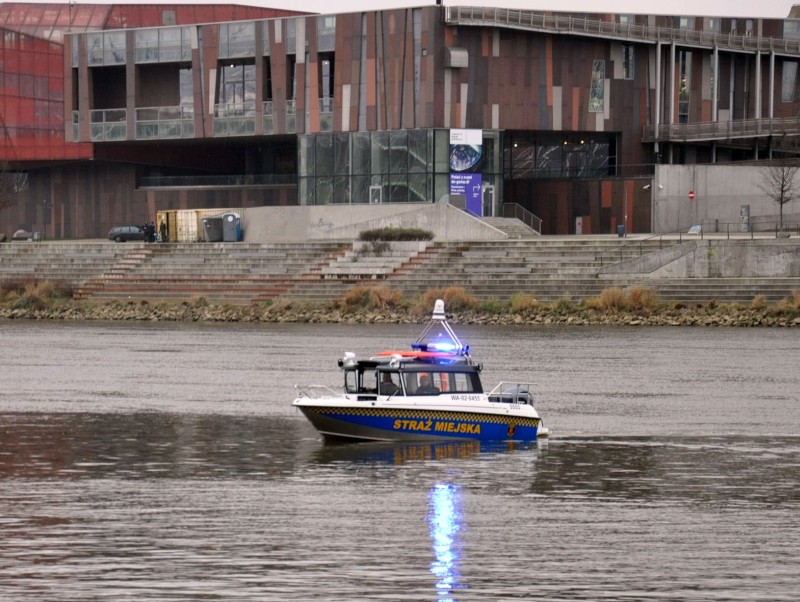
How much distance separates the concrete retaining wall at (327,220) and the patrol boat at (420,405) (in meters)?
52.2

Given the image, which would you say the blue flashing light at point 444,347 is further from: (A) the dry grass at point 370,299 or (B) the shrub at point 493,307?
(A) the dry grass at point 370,299

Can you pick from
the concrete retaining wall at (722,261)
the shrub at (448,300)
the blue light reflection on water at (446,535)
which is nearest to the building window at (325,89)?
the shrub at (448,300)

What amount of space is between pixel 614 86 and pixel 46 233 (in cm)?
4661

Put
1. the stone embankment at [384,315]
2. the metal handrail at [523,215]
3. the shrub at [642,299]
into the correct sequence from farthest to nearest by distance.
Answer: the metal handrail at [523,215] → the shrub at [642,299] → the stone embankment at [384,315]

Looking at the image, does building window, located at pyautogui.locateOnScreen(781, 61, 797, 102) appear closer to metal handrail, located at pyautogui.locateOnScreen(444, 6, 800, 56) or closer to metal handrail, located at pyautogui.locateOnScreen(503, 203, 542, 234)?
metal handrail, located at pyautogui.locateOnScreen(444, 6, 800, 56)

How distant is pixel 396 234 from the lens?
279 ft

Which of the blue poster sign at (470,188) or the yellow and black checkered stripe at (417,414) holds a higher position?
the blue poster sign at (470,188)

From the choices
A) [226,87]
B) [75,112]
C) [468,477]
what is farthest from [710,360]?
[75,112]

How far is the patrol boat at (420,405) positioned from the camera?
3409 cm

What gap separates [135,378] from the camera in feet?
165

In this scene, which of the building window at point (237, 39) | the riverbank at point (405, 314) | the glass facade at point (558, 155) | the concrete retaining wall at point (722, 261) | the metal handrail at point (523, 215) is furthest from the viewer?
the building window at point (237, 39)

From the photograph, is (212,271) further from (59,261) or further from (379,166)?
(379,166)

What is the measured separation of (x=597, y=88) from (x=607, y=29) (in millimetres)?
3830

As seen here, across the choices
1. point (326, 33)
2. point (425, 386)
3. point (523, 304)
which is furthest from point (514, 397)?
point (326, 33)
